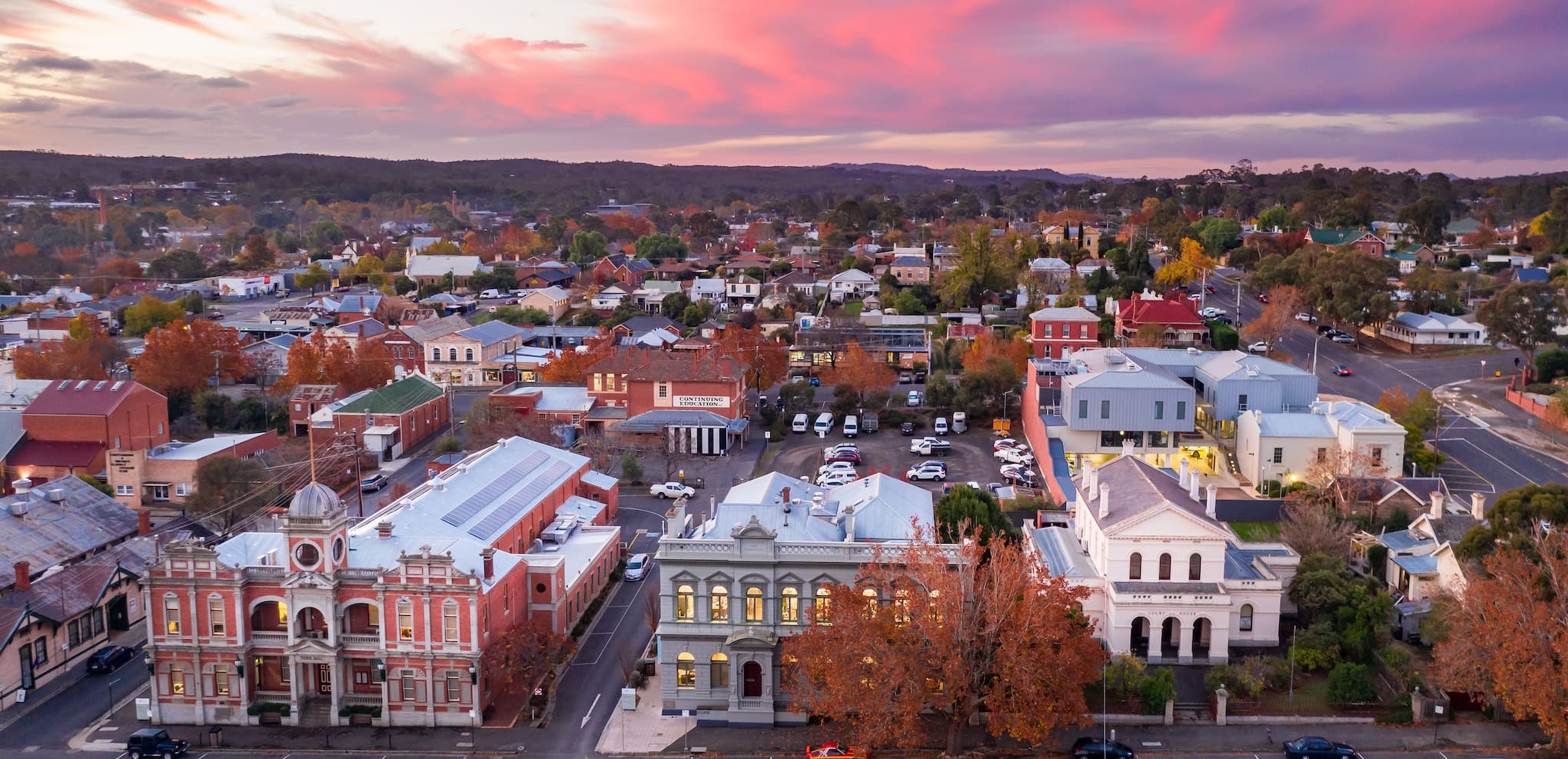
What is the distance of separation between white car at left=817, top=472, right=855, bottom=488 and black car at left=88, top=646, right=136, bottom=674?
2666 cm

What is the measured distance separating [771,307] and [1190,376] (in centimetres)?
4285

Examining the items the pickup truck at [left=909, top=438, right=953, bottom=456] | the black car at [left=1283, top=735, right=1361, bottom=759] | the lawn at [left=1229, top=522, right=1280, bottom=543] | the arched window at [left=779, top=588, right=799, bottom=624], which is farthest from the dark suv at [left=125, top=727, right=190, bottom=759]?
the pickup truck at [left=909, top=438, right=953, bottom=456]

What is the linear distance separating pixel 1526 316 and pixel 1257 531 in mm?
31625

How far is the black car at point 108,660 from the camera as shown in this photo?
112 feet

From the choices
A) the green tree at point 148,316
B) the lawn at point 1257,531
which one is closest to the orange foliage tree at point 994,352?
the lawn at point 1257,531

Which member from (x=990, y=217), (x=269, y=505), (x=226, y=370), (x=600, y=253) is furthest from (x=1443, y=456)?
(x=990, y=217)

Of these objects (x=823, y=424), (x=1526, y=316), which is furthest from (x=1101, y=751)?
(x=1526, y=316)

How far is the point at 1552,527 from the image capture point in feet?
105

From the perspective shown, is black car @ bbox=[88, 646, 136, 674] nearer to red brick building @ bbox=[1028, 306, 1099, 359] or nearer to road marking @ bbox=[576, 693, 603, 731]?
road marking @ bbox=[576, 693, 603, 731]

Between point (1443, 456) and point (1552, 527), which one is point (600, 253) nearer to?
point (1443, 456)

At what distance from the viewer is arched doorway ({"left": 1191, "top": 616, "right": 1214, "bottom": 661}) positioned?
33719 millimetres

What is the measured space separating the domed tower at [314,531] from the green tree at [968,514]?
55.4 ft

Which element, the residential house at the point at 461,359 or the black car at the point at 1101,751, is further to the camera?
the residential house at the point at 461,359

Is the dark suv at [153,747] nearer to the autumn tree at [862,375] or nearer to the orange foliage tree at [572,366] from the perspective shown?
the autumn tree at [862,375]
